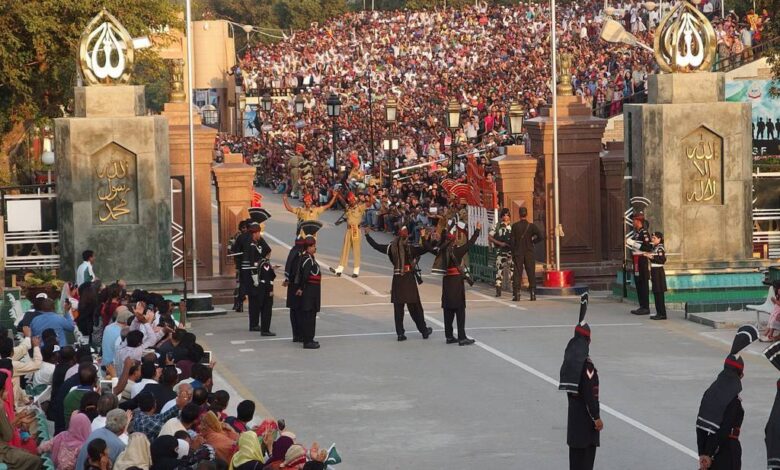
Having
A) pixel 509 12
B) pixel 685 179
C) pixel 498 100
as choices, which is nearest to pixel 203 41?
pixel 509 12

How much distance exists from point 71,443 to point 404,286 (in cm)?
984

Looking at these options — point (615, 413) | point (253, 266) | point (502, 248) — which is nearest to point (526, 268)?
point (502, 248)

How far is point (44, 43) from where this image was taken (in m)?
36.3

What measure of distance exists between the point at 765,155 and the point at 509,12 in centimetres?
3418

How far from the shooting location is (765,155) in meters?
42.2

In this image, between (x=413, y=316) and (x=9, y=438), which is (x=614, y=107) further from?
(x=9, y=438)

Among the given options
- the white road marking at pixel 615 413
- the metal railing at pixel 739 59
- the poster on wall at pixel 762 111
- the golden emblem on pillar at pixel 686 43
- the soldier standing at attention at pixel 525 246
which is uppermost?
the metal railing at pixel 739 59

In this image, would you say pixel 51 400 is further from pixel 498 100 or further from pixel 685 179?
pixel 498 100

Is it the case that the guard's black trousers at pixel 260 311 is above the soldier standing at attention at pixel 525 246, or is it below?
below

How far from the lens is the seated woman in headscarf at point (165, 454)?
1184cm

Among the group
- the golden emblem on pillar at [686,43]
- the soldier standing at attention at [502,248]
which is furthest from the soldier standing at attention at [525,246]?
the golden emblem on pillar at [686,43]

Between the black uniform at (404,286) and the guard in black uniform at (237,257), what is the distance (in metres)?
3.35

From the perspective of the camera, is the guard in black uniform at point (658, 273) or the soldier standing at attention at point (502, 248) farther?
the soldier standing at attention at point (502, 248)

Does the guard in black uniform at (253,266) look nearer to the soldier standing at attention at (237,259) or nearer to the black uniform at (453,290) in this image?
the soldier standing at attention at (237,259)
